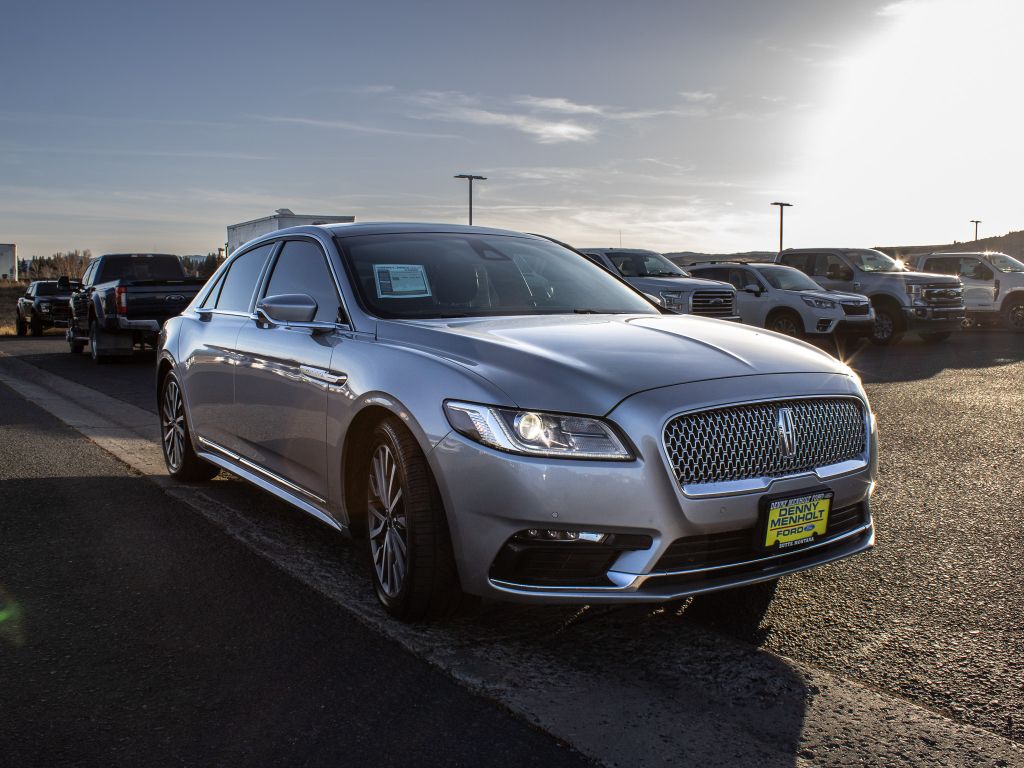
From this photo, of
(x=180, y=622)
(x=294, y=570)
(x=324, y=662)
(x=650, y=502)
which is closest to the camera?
(x=650, y=502)

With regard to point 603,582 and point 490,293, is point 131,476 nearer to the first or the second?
point 490,293

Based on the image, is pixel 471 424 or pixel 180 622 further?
pixel 180 622

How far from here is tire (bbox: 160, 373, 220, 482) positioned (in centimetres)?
648

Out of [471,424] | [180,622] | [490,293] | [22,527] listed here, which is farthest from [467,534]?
[22,527]

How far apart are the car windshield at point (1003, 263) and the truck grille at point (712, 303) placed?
10978mm

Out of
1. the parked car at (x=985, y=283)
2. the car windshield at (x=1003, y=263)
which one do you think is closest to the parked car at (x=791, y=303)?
the parked car at (x=985, y=283)

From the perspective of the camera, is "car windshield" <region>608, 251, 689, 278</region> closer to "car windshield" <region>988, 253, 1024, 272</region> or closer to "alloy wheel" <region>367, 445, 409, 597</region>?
"car windshield" <region>988, 253, 1024, 272</region>

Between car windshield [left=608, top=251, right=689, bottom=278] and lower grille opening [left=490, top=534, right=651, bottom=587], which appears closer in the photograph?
lower grille opening [left=490, top=534, right=651, bottom=587]

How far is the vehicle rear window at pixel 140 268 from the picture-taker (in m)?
19.5

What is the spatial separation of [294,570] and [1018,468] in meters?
5.14

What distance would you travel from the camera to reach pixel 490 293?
4887 millimetres

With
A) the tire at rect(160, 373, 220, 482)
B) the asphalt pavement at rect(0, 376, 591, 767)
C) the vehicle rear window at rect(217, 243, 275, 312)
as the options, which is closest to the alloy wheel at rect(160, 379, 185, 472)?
the tire at rect(160, 373, 220, 482)

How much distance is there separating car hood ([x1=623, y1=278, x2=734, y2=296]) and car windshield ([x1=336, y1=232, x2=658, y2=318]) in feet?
37.2

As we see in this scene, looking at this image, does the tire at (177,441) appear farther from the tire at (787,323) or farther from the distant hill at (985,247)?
the distant hill at (985,247)
